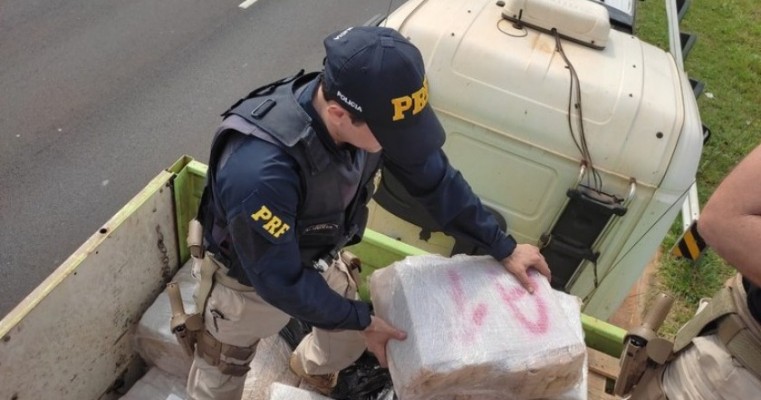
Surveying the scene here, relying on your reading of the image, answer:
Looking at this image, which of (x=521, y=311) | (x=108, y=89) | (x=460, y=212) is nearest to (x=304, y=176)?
(x=460, y=212)

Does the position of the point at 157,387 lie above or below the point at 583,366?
below

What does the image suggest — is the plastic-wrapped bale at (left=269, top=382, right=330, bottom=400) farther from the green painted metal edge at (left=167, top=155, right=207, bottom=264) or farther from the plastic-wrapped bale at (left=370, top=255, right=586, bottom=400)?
the green painted metal edge at (left=167, top=155, right=207, bottom=264)

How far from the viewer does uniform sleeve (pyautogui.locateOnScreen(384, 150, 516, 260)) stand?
2363 mm

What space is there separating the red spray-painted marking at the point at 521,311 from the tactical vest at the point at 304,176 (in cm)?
58

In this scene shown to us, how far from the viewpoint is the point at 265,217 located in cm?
184

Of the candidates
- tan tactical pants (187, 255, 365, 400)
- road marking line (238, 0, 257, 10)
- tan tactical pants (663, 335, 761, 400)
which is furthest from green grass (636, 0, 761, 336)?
road marking line (238, 0, 257, 10)

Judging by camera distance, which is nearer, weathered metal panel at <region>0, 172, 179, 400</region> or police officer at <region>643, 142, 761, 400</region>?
police officer at <region>643, 142, 761, 400</region>

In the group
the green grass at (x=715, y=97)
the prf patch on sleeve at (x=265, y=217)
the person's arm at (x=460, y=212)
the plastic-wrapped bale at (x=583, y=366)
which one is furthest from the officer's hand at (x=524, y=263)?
the green grass at (x=715, y=97)

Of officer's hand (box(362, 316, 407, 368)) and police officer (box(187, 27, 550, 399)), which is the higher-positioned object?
police officer (box(187, 27, 550, 399))

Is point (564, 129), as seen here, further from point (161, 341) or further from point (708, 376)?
point (161, 341)

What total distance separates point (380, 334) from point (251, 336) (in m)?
0.64

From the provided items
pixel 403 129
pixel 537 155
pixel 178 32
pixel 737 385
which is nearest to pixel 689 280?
pixel 537 155

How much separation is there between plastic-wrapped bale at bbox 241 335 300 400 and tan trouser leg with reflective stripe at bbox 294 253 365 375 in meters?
0.18

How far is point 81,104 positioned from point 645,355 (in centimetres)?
503
